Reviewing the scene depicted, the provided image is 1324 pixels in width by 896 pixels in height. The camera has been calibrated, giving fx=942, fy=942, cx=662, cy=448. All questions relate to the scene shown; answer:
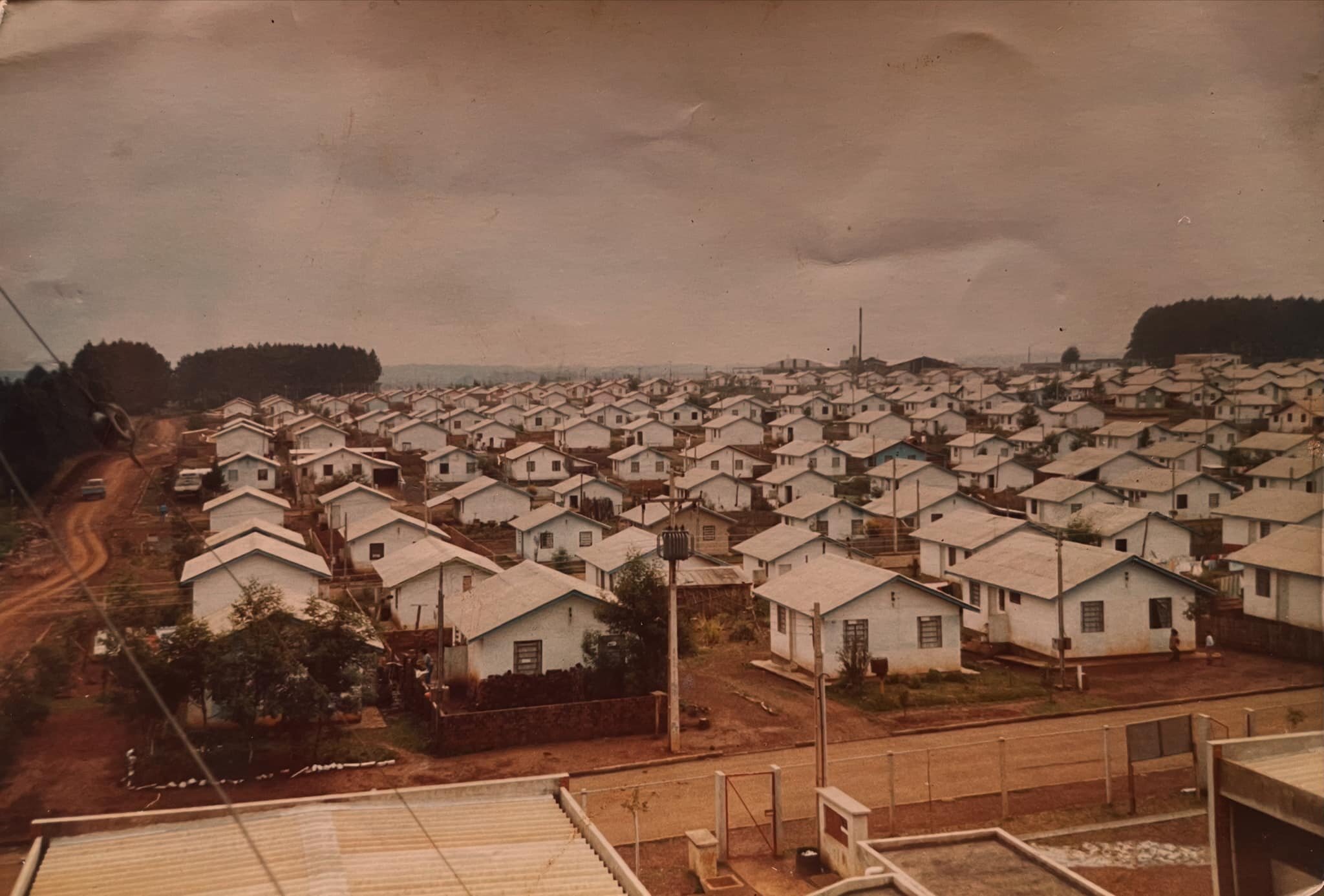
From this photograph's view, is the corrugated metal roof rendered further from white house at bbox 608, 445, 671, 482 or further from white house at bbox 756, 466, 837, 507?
white house at bbox 756, 466, 837, 507

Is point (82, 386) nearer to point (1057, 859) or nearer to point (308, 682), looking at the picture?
point (308, 682)

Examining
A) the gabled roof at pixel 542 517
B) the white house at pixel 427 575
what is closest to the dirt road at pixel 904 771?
the white house at pixel 427 575

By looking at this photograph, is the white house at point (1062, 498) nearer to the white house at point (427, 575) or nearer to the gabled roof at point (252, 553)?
the white house at point (427, 575)

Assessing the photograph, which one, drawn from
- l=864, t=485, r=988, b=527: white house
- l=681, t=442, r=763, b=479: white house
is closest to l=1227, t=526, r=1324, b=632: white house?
l=864, t=485, r=988, b=527: white house

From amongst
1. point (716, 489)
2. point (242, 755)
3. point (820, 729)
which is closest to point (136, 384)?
point (242, 755)

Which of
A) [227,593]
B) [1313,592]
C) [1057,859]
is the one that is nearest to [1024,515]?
[1313,592]

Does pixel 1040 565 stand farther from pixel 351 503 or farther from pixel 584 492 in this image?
pixel 351 503
